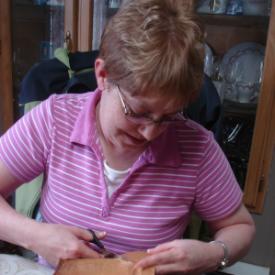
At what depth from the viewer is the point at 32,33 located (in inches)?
79.3

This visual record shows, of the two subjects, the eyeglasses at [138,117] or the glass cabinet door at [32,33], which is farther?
the glass cabinet door at [32,33]

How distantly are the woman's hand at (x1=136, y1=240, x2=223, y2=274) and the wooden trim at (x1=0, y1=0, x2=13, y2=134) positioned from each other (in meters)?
1.45

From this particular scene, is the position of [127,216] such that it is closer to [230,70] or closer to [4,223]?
[4,223]

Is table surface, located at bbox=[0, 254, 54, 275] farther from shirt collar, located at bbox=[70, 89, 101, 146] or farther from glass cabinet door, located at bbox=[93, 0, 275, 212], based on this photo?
glass cabinet door, located at bbox=[93, 0, 275, 212]

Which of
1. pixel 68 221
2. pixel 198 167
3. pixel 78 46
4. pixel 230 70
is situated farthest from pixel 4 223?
pixel 230 70

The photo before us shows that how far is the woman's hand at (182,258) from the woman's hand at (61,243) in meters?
0.11

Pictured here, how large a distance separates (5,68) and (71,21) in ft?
1.41

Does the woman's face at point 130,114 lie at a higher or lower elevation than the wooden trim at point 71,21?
lower

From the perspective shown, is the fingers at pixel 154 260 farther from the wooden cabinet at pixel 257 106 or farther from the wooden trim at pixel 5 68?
the wooden trim at pixel 5 68

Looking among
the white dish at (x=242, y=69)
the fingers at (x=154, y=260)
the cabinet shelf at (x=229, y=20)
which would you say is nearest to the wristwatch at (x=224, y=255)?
the fingers at (x=154, y=260)

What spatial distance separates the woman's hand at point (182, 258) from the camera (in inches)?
29.0

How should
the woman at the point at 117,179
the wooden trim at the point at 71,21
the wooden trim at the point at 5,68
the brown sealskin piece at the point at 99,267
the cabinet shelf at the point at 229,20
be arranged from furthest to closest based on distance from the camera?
the wooden trim at the point at 5,68 < the wooden trim at the point at 71,21 < the cabinet shelf at the point at 229,20 < the woman at the point at 117,179 < the brown sealskin piece at the point at 99,267

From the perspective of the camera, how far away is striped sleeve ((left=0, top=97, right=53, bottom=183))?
87 centimetres

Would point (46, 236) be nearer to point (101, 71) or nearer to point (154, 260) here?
point (154, 260)
